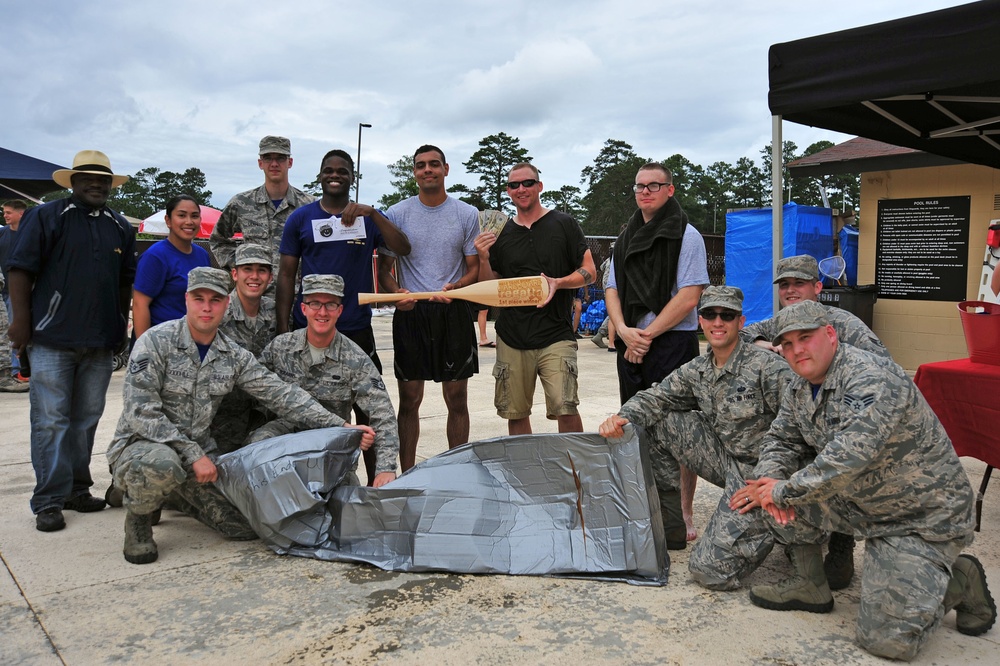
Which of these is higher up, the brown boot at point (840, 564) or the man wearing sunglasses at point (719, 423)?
the man wearing sunglasses at point (719, 423)

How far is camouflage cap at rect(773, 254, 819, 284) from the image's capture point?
11.9 feet

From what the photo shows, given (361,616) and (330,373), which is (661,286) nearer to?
(330,373)

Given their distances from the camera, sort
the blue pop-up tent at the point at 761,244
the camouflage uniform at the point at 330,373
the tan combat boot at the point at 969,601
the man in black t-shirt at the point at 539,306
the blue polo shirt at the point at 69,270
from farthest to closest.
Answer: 1. the blue pop-up tent at the point at 761,244
2. the man in black t-shirt at the point at 539,306
3. the camouflage uniform at the point at 330,373
4. the blue polo shirt at the point at 69,270
5. the tan combat boot at the point at 969,601

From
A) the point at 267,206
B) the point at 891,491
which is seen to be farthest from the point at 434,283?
the point at 891,491

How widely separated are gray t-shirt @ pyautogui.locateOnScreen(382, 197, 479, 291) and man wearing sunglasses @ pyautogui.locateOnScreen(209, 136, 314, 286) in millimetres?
662

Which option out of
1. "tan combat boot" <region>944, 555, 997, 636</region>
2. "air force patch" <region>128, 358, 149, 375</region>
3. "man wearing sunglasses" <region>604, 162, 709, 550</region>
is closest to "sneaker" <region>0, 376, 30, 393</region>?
"air force patch" <region>128, 358, 149, 375</region>

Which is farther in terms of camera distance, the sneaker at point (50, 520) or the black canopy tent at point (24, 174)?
the black canopy tent at point (24, 174)

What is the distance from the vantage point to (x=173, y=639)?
103 inches

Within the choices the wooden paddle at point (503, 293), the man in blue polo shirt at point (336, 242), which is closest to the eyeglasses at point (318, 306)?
the wooden paddle at point (503, 293)

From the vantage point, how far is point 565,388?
161 inches

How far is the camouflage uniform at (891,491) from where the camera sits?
2.51 m

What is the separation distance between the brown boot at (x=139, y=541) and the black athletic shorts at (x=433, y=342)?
4.85 feet

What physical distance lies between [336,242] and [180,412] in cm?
117

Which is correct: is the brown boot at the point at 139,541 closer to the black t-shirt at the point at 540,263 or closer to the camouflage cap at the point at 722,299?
the black t-shirt at the point at 540,263
